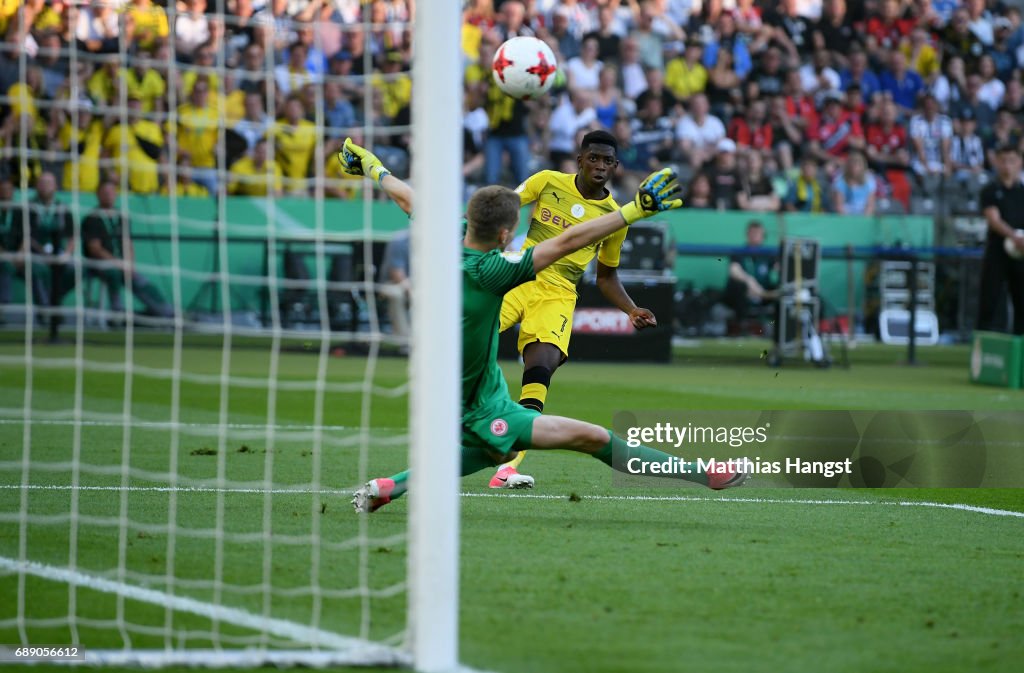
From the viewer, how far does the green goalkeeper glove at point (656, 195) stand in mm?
6094

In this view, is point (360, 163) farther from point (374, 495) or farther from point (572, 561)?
point (572, 561)

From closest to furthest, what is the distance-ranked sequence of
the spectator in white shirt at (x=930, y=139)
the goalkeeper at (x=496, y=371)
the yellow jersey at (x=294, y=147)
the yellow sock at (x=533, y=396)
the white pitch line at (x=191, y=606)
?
the white pitch line at (x=191, y=606)
the goalkeeper at (x=496, y=371)
the yellow sock at (x=533, y=396)
the yellow jersey at (x=294, y=147)
the spectator in white shirt at (x=930, y=139)

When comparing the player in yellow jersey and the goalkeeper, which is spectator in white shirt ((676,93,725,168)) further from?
the goalkeeper

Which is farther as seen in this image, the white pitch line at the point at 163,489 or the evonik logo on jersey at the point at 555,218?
the evonik logo on jersey at the point at 555,218

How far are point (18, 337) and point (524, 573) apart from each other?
13335 millimetres

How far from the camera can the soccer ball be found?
8.91 m

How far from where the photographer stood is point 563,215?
9.50 meters

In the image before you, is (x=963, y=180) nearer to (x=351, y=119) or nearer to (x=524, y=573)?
(x=351, y=119)

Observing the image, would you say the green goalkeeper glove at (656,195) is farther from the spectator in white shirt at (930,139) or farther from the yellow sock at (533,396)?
the spectator in white shirt at (930,139)

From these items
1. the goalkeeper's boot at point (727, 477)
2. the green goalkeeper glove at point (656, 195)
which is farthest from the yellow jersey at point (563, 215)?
the green goalkeeper glove at point (656, 195)

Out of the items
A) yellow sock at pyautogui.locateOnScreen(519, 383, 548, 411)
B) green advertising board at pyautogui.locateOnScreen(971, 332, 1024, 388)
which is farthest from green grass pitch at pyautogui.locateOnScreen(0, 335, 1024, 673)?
green advertising board at pyautogui.locateOnScreen(971, 332, 1024, 388)

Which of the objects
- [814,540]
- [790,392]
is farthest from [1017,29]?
[814,540]

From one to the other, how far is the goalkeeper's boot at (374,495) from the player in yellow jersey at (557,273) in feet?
5.22

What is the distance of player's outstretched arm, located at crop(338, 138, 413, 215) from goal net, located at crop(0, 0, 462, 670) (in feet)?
1.03
